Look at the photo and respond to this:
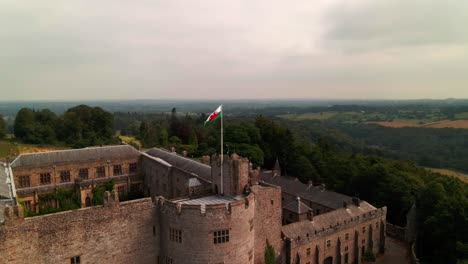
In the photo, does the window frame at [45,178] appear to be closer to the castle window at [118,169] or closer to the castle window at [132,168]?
the castle window at [118,169]

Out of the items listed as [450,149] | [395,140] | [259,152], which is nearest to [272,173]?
[259,152]

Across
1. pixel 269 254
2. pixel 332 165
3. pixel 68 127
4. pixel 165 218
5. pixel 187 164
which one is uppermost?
pixel 68 127

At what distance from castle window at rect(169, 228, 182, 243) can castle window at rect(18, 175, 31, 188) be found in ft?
104

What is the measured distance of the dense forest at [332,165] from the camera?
4300cm

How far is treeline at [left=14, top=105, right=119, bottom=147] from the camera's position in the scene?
262 feet

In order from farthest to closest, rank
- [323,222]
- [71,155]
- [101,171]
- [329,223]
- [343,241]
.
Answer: [101,171]
[71,155]
[343,241]
[329,223]
[323,222]

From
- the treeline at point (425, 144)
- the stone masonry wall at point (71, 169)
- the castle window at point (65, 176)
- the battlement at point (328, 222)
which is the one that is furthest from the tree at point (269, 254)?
the treeline at point (425, 144)

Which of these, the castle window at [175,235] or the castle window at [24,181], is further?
the castle window at [24,181]

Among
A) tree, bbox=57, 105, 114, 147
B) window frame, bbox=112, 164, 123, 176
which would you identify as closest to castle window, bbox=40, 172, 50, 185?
window frame, bbox=112, 164, 123, 176

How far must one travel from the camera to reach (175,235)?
25969 millimetres

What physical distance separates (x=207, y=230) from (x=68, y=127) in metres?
73.0

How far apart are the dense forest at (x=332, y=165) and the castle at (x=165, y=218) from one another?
27.1 feet

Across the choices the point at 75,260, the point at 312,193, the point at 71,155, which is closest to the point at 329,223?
the point at 312,193

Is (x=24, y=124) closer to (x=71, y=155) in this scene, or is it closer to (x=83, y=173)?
(x=71, y=155)
